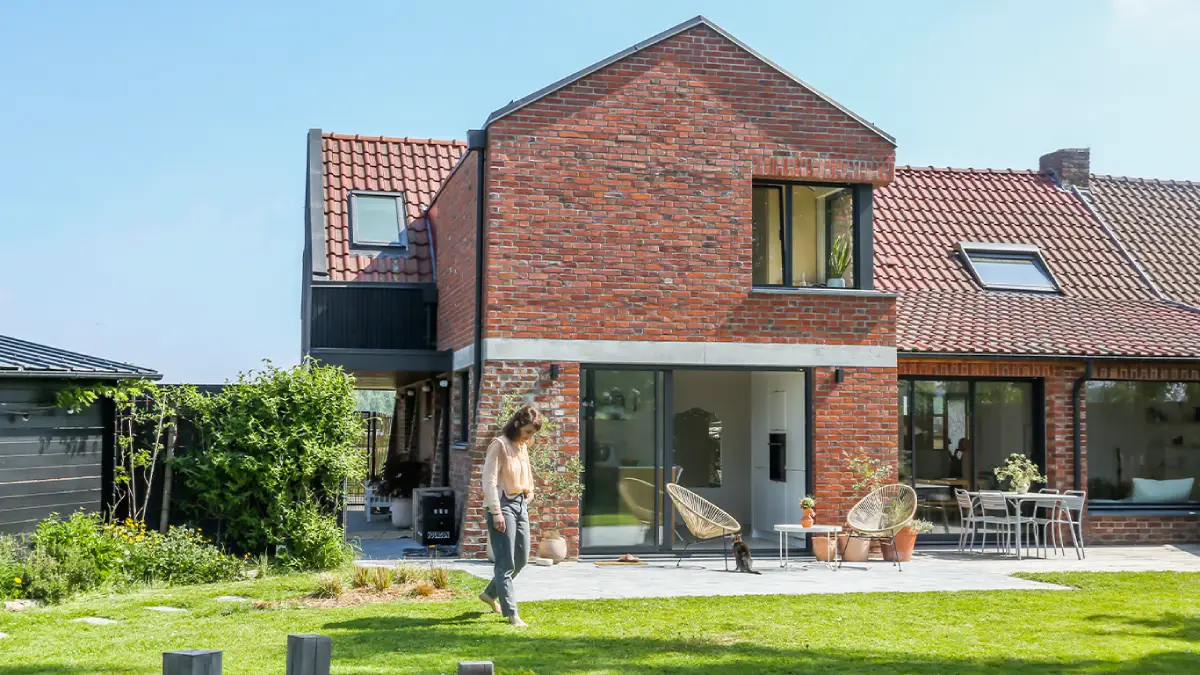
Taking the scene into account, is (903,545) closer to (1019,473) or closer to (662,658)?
(1019,473)

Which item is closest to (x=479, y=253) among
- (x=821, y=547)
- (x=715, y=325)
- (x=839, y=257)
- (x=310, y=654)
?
(x=715, y=325)

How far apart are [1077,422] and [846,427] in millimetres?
3818

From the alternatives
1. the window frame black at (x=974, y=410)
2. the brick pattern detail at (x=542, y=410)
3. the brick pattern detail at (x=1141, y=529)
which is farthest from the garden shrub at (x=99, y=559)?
the brick pattern detail at (x=1141, y=529)

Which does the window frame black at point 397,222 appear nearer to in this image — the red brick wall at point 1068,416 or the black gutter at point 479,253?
the black gutter at point 479,253

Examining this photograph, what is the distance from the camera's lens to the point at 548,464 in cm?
1462

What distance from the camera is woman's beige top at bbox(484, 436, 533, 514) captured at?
9.65 m

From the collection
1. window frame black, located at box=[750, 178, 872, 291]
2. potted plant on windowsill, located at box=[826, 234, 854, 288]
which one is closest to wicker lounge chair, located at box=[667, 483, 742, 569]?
window frame black, located at box=[750, 178, 872, 291]

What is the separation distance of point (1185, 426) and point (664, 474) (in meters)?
8.14

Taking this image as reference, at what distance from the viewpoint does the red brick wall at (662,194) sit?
48.7 feet

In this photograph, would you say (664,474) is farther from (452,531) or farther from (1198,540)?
(1198,540)

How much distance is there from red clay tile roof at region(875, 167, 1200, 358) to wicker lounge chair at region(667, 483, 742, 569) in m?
3.56

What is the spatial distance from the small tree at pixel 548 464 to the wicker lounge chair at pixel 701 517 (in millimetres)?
1110

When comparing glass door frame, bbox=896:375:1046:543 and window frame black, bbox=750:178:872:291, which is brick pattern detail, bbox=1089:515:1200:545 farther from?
window frame black, bbox=750:178:872:291

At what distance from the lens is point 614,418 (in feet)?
49.8
